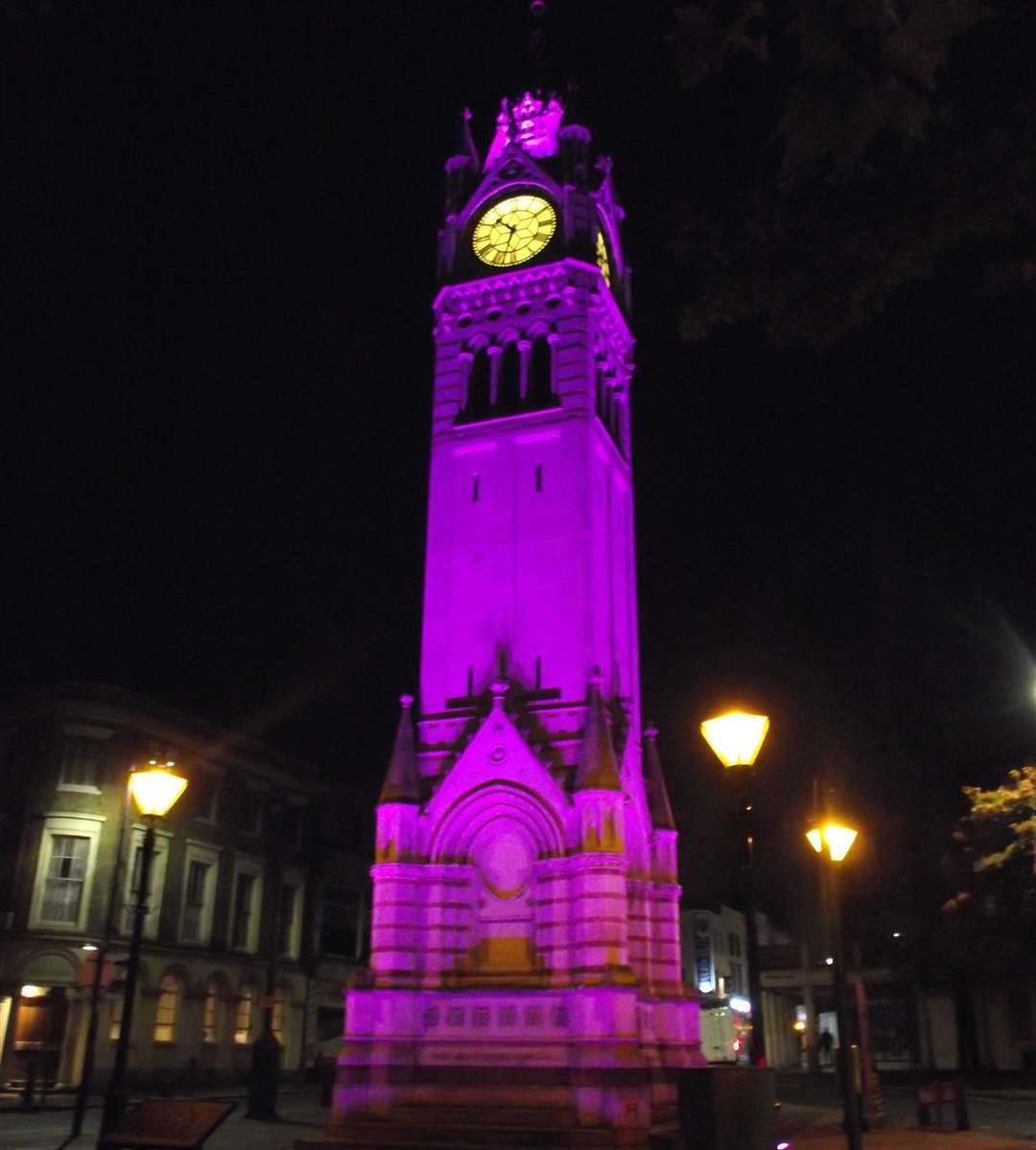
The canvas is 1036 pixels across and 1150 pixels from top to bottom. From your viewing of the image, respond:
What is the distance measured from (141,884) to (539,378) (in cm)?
2039

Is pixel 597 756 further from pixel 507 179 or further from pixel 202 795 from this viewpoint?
pixel 202 795

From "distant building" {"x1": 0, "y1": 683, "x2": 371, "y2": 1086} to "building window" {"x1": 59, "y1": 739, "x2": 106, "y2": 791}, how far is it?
0.16ft

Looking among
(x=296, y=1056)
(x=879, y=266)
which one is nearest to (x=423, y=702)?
(x=879, y=266)

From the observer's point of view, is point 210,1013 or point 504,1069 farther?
point 210,1013

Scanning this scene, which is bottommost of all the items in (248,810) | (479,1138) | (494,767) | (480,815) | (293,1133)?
(293,1133)

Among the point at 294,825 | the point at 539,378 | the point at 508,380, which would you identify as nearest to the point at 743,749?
the point at 539,378

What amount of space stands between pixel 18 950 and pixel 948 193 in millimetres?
37647

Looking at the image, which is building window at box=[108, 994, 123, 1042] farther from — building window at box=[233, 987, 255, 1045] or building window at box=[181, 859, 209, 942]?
building window at box=[233, 987, 255, 1045]

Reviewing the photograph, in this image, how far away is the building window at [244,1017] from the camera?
1757 inches

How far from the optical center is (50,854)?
127ft

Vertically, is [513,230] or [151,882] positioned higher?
[513,230]

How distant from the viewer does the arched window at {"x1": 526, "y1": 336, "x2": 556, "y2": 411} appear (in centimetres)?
3244

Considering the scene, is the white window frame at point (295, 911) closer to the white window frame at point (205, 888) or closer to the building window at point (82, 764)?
the white window frame at point (205, 888)

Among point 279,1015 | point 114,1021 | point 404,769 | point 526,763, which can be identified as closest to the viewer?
point 526,763
